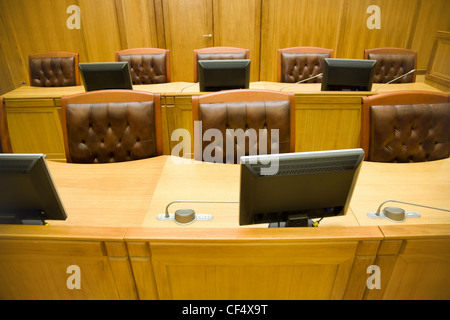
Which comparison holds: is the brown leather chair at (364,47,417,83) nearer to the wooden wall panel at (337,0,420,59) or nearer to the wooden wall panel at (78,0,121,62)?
the wooden wall panel at (337,0,420,59)

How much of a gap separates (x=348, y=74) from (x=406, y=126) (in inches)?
35.4

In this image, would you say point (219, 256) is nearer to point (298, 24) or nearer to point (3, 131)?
point (3, 131)

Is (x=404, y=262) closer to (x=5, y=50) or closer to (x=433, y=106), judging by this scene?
(x=433, y=106)

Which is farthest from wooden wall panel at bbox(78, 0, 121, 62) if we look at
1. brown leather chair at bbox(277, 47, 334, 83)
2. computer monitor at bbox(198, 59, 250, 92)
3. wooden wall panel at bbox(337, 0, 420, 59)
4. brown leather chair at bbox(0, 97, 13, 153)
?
wooden wall panel at bbox(337, 0, 420, 59)

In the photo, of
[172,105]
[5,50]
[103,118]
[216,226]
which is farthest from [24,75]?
[216,226]

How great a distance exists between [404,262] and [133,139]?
1.41 metres

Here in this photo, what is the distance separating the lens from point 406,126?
1.68 m

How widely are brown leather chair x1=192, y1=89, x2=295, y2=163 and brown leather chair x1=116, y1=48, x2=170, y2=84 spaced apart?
177 cm

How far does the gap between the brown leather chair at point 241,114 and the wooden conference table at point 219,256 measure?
0.52m

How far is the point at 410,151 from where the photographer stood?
5.64ft

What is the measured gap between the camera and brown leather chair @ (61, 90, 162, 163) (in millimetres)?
1665

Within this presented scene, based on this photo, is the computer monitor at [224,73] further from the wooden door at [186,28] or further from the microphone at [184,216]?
the wooden door at [186,28]

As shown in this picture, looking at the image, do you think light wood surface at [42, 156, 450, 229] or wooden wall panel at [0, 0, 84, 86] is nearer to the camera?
light wood surface at [42, 156, 450, 229]

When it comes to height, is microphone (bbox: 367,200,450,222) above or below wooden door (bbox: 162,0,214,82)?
below
